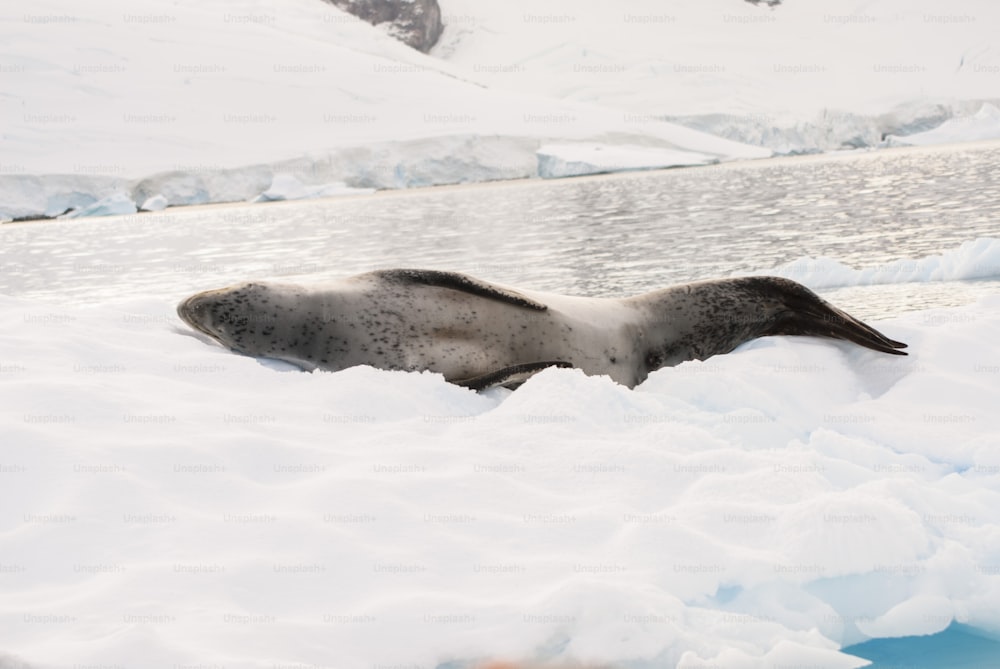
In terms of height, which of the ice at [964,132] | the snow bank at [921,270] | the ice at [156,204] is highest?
the snow bank at [921,270]

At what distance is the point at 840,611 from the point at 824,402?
1848mm

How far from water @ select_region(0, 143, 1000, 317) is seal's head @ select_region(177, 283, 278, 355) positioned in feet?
14.0

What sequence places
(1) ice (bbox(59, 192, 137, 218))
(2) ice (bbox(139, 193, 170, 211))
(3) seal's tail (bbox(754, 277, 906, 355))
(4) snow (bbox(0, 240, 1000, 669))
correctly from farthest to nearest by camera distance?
(2) ice (bbox(139, 193, 170, 211)), (1) ice (bbox(59, 192, 137, 218)), (3) seal's tail (bbox(754, 277, 906, 355)), (4) snow (bbox(0, 240, 1000, 669))

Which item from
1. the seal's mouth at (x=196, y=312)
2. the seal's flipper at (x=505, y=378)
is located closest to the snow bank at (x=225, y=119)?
the seal's mouth at (x=196, y=312)

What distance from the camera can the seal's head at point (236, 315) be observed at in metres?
4.63

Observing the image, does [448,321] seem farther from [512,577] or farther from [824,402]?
[512,577]

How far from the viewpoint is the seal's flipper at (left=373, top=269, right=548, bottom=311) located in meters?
4.79

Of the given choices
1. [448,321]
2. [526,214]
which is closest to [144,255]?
[526,214]

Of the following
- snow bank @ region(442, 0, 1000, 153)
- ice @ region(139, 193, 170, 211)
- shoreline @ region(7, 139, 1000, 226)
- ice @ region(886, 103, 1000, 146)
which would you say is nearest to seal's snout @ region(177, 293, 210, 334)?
ice @ region(139, 193, 170, 211)

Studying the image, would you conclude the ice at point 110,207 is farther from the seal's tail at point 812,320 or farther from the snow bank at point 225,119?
the seal's tail at point 812,320

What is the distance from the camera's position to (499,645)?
226cm

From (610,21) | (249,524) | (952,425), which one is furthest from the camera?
(610,21)

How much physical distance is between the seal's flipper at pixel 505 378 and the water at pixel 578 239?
348cm

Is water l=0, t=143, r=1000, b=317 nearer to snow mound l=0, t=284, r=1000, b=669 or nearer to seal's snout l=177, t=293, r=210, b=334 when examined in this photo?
snow mound l=0, t=284, r=1000, b=669
